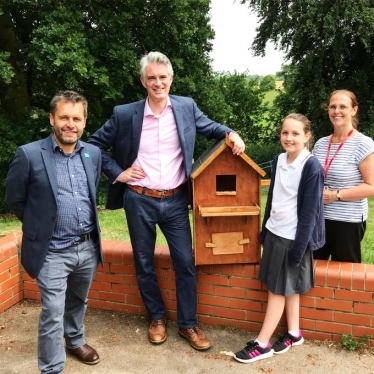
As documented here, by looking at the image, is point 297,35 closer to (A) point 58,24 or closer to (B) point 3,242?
(A) point 58,24

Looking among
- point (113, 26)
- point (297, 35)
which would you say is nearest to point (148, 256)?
point (113, 26)

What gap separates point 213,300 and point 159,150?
1.37 m

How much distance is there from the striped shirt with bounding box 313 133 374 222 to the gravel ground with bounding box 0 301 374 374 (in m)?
1.03

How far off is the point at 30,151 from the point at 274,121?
79.0ft

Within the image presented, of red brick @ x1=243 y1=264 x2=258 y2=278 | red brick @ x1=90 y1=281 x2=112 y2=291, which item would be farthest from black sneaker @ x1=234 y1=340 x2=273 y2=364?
red brick @ x1=90 y1=281 x2=112 y2=291

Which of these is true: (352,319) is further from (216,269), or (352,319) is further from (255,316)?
(216,269)

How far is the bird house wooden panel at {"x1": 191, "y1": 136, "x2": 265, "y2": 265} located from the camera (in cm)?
312

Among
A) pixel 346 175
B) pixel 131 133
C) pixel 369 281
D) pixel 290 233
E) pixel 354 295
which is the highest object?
pixel 131 133

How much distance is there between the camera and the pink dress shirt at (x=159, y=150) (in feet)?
10.5

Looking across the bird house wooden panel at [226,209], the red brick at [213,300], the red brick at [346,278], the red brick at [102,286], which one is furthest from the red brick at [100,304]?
the red brick at [346,278]

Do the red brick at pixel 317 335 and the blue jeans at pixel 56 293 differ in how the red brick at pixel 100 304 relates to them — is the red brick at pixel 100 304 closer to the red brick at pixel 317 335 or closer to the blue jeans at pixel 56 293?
the blue jeans at pixel 56 293

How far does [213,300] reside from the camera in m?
3.55

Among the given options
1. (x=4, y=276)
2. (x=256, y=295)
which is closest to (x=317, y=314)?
(x=256, y=295)

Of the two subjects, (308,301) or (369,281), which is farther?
(308,301)
